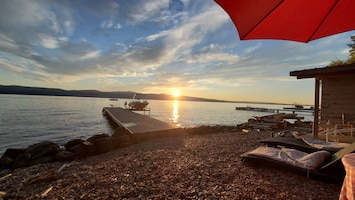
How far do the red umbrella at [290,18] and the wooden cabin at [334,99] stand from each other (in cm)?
508

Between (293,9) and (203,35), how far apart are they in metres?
7.86

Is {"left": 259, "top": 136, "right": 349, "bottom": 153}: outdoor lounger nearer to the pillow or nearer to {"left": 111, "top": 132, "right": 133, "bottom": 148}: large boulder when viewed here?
the pillow

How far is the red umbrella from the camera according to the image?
5.80 ft

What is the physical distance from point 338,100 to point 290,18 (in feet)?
25.9

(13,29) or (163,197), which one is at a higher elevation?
(13,29)

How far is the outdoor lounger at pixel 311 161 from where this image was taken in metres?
3.31

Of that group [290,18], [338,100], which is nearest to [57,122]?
[338,100]

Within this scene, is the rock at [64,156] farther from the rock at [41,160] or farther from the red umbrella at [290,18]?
the red umbrella at [290,18]

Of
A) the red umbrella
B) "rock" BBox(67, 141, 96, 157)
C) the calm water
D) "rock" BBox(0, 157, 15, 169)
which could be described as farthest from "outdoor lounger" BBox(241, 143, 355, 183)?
the calm water

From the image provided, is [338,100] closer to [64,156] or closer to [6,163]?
[64,156]

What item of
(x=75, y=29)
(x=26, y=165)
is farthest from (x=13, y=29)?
(x=26, y=165)

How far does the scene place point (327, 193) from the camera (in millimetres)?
3059

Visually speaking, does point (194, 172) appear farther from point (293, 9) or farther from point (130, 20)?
point (130, 20)

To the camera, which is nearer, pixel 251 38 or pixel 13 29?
pixel 251 38
